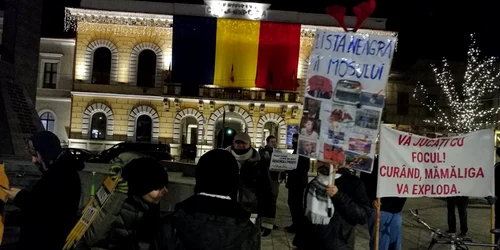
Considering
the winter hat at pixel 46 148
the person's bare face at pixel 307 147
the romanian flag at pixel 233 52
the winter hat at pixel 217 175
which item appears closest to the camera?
the winter hat at pixel 217 175

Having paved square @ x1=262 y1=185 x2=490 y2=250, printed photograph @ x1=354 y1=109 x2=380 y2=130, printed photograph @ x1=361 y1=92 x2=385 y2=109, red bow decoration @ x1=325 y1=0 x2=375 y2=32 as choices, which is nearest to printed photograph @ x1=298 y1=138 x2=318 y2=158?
printed photograph @ x1=354 y1=109 x2=380 y2=130

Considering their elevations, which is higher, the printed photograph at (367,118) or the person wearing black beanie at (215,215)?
the printed photograph at (367,118)

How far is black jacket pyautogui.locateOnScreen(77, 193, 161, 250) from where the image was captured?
2.85 metres

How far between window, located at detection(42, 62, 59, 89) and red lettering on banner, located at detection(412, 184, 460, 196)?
3489 centimetres

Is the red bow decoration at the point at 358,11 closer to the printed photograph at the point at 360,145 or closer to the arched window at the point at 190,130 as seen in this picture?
the printed photograph at the point at 360,145

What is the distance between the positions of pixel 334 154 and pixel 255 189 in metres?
1.26

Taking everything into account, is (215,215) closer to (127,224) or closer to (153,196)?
(153,196)

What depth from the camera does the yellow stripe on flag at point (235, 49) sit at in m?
29.2

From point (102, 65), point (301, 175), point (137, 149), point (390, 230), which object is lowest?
point (137, 149)

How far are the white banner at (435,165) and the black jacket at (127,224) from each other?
7.98 feet

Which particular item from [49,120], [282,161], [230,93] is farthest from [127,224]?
[49,120]

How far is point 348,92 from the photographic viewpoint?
157 inches

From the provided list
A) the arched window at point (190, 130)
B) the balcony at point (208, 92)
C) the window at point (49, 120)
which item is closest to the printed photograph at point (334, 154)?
the balcony at point (208, 92)

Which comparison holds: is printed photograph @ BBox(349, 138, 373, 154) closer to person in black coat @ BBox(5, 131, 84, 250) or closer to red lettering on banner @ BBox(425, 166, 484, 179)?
red lettering on banner @ BBox(425, 166, 484, 179)
